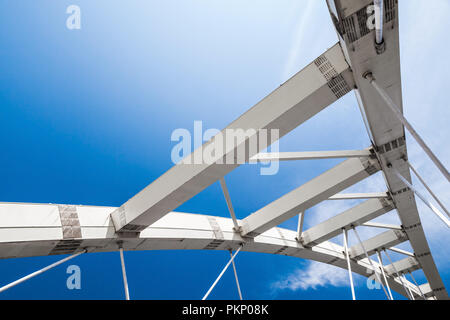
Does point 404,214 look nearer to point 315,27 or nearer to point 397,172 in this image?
point 397,172

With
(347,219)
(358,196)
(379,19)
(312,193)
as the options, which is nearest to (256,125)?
(379,19)

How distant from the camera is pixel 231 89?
54.4ft

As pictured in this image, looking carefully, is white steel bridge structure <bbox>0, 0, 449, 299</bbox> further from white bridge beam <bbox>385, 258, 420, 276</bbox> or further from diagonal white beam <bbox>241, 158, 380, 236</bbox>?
white bridge beam <bbox>385, 258, 420, 276</bbox>

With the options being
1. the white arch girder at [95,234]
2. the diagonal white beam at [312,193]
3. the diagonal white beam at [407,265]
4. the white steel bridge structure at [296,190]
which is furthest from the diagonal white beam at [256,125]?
the diagonal white beam at [407,265]

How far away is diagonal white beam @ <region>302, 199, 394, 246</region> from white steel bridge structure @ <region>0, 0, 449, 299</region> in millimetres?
36

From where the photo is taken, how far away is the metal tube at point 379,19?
291 cm

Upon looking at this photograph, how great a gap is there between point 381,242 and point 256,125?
9767mm

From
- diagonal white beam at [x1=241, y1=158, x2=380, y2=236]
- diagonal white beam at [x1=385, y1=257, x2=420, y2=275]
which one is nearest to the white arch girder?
diagonal white beam at [x1=241, y1=158, x2=380, y2=236]

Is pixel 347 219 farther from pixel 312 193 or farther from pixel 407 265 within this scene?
pixel 407 265

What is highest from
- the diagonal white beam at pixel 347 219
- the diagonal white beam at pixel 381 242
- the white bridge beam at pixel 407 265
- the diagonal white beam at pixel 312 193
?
the diagonal white beam at pixel 312 193

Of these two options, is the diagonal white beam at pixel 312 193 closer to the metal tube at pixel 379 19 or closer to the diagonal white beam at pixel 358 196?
the diagonal white beam at pixel 358 196

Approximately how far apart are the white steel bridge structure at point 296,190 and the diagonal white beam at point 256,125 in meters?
0.02

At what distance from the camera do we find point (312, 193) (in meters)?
7.40
